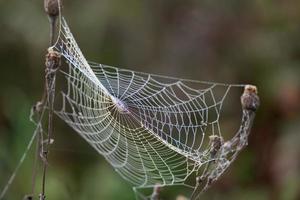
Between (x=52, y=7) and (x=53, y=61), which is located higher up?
(x=52, y=7)

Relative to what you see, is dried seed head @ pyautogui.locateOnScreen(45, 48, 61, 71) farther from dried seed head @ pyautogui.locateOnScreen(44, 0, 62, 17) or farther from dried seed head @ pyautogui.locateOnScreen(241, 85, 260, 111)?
dried seed head @ pyautogui.locateOnScreen(241, 85, 260, 111)

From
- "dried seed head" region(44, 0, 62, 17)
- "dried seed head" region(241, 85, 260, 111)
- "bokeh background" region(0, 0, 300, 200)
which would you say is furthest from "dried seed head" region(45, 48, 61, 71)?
"bokeh background" region(0, 0, 300, 200)

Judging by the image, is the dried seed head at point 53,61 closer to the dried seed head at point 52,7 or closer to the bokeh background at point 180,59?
the dried seed head at point 52,7

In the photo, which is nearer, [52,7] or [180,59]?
[52,7]

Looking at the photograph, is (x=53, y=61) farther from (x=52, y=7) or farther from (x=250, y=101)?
(x=250, y=101)

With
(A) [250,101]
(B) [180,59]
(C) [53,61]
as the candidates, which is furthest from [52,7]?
(B) [180,59]

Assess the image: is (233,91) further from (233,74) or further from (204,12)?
(204,12)

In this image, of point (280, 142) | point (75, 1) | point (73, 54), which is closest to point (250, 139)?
point (280, 142)
